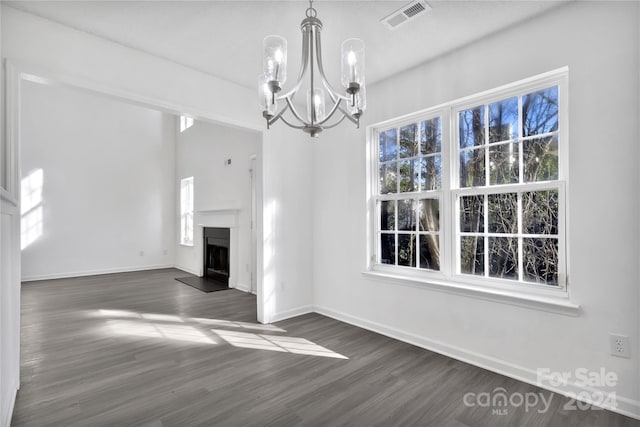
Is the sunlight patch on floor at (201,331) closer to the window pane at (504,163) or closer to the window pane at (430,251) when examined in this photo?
the window pane at (430,251)

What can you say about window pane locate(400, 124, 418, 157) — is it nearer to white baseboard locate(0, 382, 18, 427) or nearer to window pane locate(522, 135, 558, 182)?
window pane locate(522, 135, 558, 182)

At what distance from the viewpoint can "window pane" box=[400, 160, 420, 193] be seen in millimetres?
3244

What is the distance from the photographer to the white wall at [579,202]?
6.54 feet

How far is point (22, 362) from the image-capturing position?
267cm

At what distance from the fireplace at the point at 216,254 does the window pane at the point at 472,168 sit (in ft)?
14.0

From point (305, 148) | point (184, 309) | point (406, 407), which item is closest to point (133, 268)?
point (184, 309)

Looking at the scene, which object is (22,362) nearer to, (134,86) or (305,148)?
(134,86)

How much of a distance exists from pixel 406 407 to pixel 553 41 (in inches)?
109

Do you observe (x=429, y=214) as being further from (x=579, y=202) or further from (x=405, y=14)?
(x=405, y=14)

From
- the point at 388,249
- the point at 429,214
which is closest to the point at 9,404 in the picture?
the point at 388,249

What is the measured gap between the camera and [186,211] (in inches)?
303

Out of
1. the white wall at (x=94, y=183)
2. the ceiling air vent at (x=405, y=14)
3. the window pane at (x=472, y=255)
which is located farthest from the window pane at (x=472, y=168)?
the white wall at (x=94, y=183)

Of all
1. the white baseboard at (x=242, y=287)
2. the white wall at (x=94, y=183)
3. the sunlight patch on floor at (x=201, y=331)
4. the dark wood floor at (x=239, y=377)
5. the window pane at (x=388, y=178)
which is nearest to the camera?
the dark wood floor at (x=239, y=377)

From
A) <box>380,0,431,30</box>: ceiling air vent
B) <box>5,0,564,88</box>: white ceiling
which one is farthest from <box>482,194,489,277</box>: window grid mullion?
<box>380,0,431,30</box>: ceiling air vent
